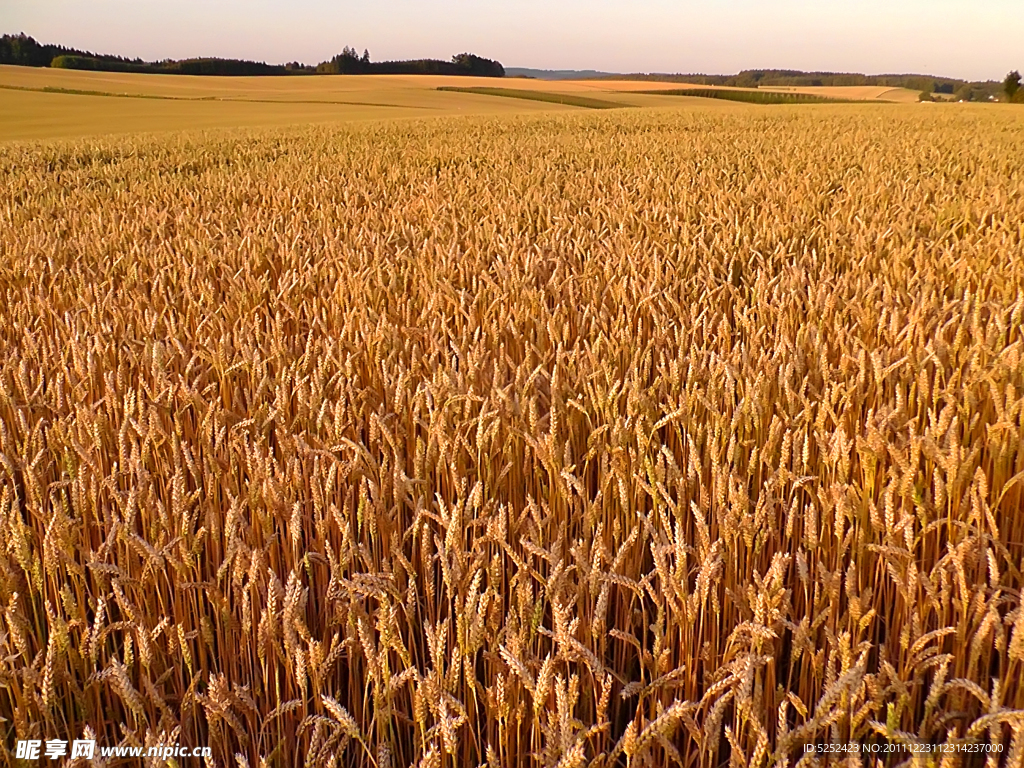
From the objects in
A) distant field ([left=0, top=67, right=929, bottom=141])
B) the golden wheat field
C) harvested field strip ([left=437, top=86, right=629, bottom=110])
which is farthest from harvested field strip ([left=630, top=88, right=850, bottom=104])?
the golden wheat field

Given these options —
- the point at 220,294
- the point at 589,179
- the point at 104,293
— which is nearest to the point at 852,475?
the point at 220,294

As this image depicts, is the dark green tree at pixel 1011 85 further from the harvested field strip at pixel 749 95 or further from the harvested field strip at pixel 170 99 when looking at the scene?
the harvested field strip at pixel 170 99

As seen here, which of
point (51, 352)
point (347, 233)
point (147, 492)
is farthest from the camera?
point (347, 233)

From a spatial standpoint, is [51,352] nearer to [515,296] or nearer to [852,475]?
[515,296]

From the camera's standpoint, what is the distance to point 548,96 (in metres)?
34.7

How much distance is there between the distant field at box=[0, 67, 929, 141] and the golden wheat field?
14.2 m

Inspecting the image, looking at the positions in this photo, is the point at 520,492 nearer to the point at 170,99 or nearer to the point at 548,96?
the point at 170,99

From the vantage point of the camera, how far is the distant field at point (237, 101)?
1803 centimetres

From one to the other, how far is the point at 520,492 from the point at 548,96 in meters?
35.4

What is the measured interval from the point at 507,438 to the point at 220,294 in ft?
5.53

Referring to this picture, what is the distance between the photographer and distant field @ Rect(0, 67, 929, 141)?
18.0 m

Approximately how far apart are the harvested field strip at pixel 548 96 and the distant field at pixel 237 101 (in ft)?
0.14

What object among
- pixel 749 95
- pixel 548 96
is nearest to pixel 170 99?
pixel 548 96

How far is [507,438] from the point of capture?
5.16 ft
